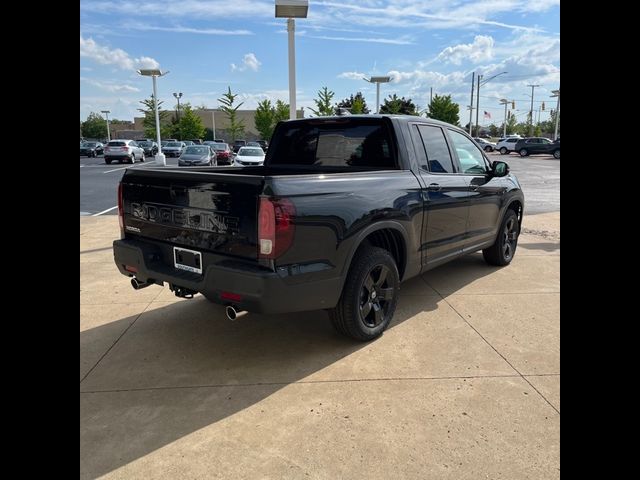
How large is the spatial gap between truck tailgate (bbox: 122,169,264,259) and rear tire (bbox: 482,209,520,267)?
4018 mm

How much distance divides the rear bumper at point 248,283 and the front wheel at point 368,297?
7.7 inches

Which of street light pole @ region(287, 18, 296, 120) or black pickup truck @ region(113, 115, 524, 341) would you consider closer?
black pickup truck @ region(113, 115, 524, 341)

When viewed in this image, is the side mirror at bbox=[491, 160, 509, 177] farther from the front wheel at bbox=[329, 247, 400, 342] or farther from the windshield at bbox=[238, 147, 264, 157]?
the windshield at bbox=[238, 147, 264, 157]

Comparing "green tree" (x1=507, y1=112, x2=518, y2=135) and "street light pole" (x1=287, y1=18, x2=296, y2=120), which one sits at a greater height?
"green tree" (x1=507, y1=112, x2=518, y2=135)

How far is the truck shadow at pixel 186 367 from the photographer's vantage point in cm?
276

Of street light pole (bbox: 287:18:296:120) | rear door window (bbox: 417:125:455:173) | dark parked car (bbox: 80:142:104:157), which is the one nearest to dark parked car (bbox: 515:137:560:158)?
street light pole (bbox: 287:18:296:120)

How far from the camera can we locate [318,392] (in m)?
3.16

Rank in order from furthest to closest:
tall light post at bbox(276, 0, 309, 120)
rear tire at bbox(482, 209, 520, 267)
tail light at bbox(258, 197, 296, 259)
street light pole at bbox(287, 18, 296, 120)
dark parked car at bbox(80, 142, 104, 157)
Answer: dark parked car at bbox(80, 142, 104, 157) < street light pole at bbox(287, 18, 296, 120) < tall light post at bbox(276, 0, 309, 120) < rear tire at bbox(482, 209, 520, 267) < tail light at bbox(258, 197, 296, 259)

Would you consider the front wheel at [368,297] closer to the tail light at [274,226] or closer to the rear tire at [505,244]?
the tail light at [274,226]

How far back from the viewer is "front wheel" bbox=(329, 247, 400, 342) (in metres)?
3.62

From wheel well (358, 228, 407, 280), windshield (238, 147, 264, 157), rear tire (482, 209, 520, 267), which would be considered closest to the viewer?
wheel well (358, 228, 407, 280)

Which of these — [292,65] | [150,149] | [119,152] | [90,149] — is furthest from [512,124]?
[292,65]
